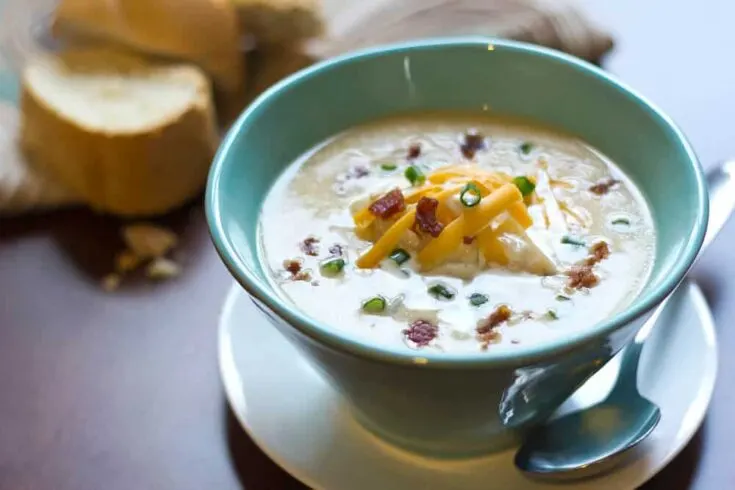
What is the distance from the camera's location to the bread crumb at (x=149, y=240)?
1.10 m

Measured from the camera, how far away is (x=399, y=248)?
2.66 ft

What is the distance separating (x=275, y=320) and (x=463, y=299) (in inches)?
6.6

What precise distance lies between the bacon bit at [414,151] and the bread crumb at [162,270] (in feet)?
1.01

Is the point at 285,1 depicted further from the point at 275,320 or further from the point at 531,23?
the point at 275,320

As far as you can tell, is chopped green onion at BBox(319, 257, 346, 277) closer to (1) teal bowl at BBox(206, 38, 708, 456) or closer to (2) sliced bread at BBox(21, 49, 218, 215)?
(1) teal bowl at BBox(206, 38, 708, 456)

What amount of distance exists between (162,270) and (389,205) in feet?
1.18

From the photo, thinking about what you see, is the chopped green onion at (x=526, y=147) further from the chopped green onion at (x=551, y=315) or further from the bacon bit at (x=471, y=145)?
the chopped green onion at (x=551, y=315)

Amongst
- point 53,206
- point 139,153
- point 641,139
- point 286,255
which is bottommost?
point 53,206

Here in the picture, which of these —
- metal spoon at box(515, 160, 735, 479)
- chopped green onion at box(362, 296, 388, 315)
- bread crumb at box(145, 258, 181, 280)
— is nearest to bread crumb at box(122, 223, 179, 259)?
bread crumb at box(145, 258, 181, 280)

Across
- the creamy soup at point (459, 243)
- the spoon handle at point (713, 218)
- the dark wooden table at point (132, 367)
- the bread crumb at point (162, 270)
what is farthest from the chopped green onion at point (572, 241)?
the bread crumb at point (162, 270)

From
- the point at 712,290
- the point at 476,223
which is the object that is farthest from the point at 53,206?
the point at 712,290

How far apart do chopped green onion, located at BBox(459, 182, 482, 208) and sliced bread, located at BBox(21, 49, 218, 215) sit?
1.52 feet

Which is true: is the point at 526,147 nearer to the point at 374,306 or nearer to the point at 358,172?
the point at 358,172

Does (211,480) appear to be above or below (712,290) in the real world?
below
